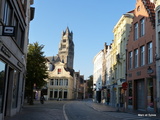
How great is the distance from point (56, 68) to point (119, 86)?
155 ft

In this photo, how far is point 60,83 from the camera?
261ft

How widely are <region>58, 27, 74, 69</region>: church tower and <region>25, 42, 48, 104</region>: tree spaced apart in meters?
90.9

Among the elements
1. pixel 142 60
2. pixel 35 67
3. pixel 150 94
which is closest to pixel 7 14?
pixel 150 94

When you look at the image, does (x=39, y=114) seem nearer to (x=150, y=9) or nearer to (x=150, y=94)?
(x=150, y=94)

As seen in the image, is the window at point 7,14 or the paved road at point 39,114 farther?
the paved road at point 39,114

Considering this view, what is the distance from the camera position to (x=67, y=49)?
129875 mm

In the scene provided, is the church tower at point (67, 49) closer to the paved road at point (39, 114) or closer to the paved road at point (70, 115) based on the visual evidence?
the paved road at point (70, 115)

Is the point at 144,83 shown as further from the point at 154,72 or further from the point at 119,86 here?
the point at 119,86

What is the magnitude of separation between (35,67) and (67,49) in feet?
314

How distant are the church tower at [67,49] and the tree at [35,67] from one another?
298 ft

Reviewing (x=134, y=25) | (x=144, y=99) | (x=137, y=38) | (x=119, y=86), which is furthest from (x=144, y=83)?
(x=119, y=86)

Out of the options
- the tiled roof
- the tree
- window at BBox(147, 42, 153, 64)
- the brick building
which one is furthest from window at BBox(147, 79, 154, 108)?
the tree

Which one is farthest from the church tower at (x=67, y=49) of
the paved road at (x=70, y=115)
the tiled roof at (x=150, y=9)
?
the paved road at (x=70, y=115)

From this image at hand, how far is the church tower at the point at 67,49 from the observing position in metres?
129
